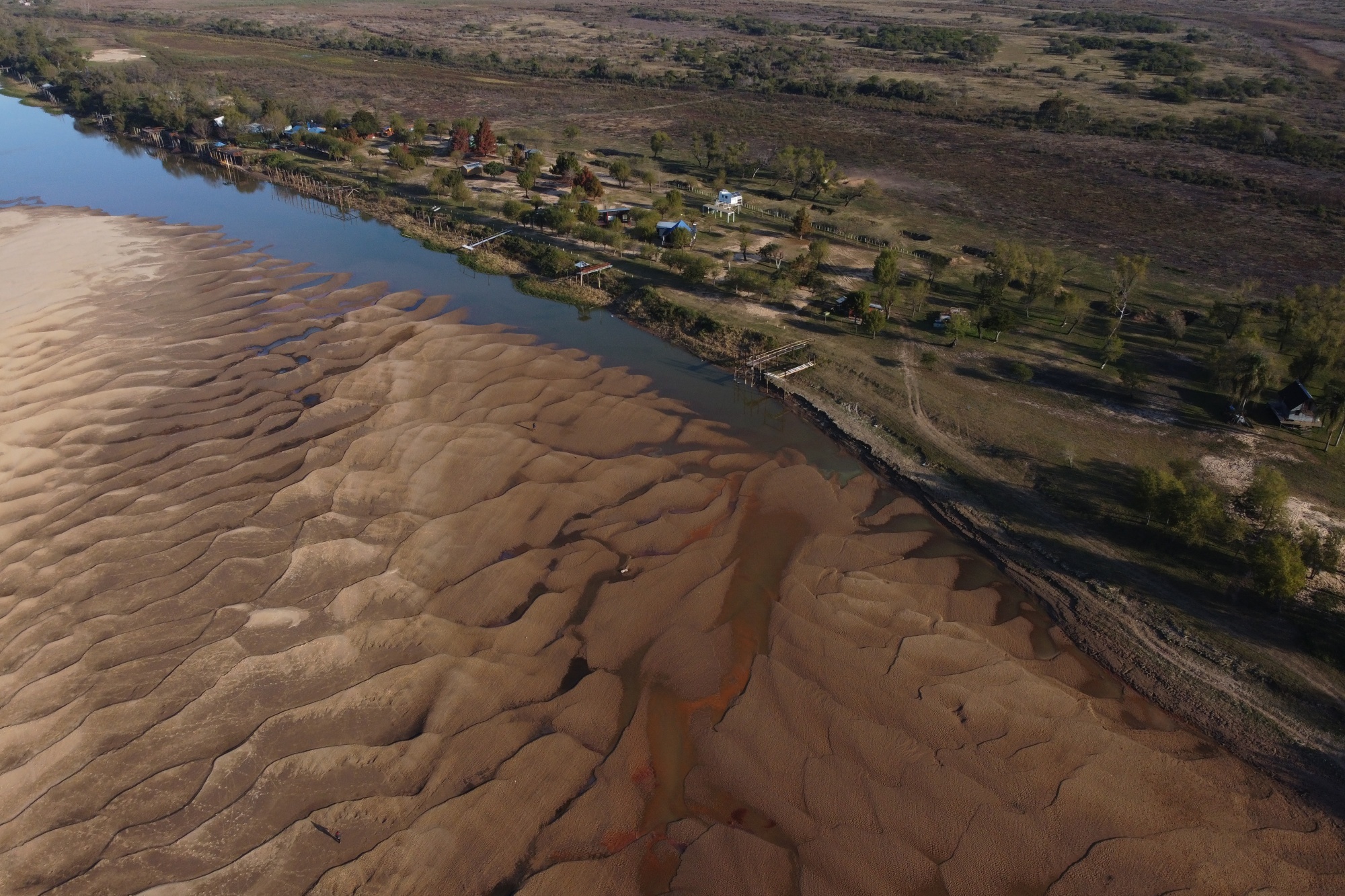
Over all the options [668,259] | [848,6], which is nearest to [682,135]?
[668,259]

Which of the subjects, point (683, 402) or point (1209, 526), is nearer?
point (1209, 526)

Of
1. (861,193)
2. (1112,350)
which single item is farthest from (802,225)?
(1112,350)

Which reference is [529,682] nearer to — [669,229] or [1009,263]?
[1009,263]

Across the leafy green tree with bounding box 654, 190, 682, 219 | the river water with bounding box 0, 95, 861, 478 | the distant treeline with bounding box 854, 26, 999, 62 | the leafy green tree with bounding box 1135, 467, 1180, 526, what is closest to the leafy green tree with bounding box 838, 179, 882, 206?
the leafy green tree with bounding box 654, 190, 682, 219

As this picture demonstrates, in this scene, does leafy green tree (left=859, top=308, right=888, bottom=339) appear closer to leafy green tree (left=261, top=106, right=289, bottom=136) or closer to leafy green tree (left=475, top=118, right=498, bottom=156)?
leafy green tree (left=475, top=118, right=498, bottom=156)

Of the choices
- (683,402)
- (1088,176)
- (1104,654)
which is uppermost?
(1088,176)

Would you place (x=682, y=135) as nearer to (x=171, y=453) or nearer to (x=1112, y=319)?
(x=1112, y=319)
